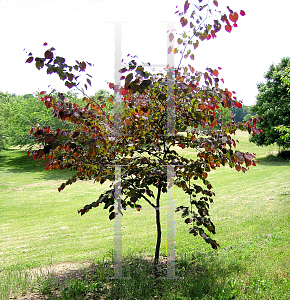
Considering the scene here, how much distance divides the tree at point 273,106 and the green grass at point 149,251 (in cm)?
1315

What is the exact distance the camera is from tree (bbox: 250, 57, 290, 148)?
22.0m

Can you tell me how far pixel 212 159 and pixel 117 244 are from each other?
1.80 m

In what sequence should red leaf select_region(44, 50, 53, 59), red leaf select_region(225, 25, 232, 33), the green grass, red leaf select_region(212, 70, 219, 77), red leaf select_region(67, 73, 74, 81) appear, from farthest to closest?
1. the green grass
2. red leaf select_region(225, 25, 232, 33)
3. red leaf select_region(212, 70, 219, 77)
4. red leaf select_region(67, 73, 74, 81)
5. red leaf select_region(44, 50, 53, 59)

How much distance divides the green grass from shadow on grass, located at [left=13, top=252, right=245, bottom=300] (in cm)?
1

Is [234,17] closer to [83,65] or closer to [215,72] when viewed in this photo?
[215,72]

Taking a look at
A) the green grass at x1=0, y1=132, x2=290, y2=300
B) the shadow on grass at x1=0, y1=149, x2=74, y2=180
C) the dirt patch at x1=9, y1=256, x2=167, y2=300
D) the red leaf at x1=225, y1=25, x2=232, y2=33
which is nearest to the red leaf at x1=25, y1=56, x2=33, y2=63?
the red leaf at x1=225, y1=25, x2=232, y2=33

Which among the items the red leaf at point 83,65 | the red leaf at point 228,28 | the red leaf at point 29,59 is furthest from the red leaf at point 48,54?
the red leaf at point 228,28

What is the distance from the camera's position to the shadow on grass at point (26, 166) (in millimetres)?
23003

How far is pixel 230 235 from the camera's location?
5.33m

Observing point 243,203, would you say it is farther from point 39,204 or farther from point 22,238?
point 39,204

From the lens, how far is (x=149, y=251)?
4637mm

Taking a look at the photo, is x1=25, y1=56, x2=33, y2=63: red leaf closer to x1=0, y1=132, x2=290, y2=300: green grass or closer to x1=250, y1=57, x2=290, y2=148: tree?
x1=0, y1=132, x2=290, y2=300: green grass

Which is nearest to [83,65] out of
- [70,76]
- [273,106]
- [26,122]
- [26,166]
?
[70,76]

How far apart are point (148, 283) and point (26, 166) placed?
86.8 feet
